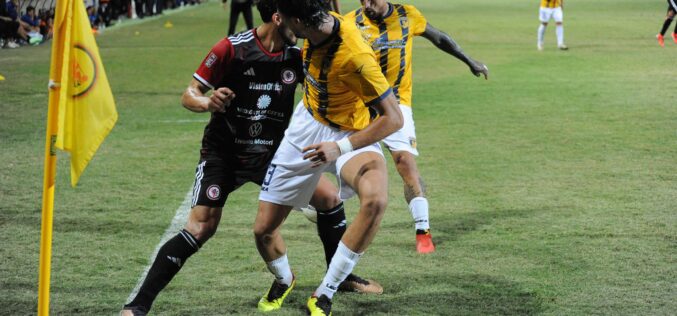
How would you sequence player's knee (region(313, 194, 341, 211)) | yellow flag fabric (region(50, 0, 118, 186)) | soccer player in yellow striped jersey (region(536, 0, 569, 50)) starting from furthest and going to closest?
soccer player in yellow striped jersey (region(536, 0, 569, 50))
player's knee (region(313, 194, 341, 211))
yellow flag fabric (region(50, 0, 118, 186))

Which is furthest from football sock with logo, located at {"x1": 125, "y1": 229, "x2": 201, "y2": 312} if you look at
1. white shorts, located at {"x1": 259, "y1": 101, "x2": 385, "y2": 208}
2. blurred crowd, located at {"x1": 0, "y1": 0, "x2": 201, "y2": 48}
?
blurred crowd, located at {"x1": 0, "y1": 0, "x2": 201, "y2": 48}

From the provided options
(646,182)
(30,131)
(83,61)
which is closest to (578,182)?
(646,182)

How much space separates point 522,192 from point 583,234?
161cm

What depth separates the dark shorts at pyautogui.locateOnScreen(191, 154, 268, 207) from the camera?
561cm

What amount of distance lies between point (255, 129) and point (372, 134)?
823 mm

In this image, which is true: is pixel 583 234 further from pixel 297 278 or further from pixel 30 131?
pixel 30 131

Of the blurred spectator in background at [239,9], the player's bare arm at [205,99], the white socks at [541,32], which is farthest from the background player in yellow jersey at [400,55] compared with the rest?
the blurred spectator in background at [239,9]

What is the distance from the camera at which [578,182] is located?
31.5 feet

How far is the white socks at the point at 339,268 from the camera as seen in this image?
5535mm

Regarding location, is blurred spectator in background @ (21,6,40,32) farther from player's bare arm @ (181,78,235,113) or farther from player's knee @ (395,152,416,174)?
player's bare arm @ (181,78,235,113)

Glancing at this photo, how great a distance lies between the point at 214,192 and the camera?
561 cm

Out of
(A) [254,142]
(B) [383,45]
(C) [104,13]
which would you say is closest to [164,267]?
(A) [254,142]

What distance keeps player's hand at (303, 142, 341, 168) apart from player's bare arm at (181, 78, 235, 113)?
1.60 ft

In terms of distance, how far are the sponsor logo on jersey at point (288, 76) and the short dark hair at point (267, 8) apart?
0.34 meters
